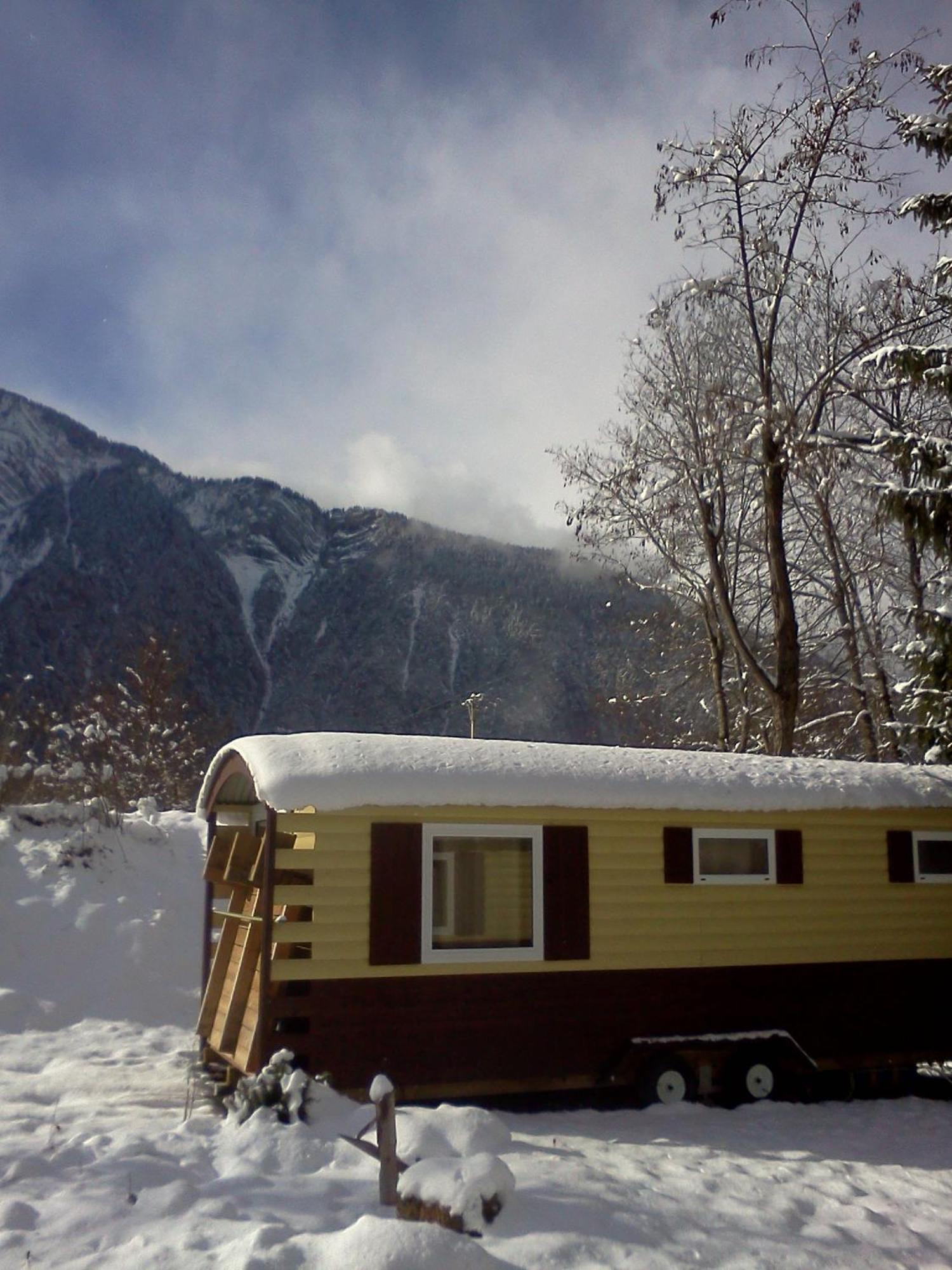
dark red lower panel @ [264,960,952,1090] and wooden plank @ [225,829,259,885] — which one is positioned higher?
wooden plank @ [225,829,259,885]

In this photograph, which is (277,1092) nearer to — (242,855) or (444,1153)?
(444,1153)

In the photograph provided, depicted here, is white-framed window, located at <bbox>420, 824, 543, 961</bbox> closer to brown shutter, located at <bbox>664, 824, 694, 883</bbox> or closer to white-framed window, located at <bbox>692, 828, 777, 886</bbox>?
brown shutter, located at <bbox>664, 824, 694, 883</bbox>

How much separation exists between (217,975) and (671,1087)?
406 centimetres

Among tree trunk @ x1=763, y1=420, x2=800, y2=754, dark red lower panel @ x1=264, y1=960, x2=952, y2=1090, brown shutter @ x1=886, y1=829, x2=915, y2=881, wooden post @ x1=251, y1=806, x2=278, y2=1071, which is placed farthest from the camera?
tree trunk @ x1=763, y1=420, x2=800, y2=754

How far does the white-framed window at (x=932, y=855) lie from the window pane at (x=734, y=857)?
1.72m

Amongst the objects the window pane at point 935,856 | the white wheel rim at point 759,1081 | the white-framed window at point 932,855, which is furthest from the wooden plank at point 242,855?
the window pane at point 935,856

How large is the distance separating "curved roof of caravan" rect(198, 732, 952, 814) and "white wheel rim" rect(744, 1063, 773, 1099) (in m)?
2.16

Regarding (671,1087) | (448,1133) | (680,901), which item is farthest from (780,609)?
(448,1133)

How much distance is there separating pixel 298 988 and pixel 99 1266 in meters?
3.17

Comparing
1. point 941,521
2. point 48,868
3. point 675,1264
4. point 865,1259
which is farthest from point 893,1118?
point 48,868

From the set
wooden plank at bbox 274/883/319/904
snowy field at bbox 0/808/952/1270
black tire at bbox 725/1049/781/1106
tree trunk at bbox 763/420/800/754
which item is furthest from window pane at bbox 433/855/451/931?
tree trunk at bbox 763/420/800/754

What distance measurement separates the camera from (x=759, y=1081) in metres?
8.99

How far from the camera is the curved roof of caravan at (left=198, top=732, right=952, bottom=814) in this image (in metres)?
7.77

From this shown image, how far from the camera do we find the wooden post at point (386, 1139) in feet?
16.1
